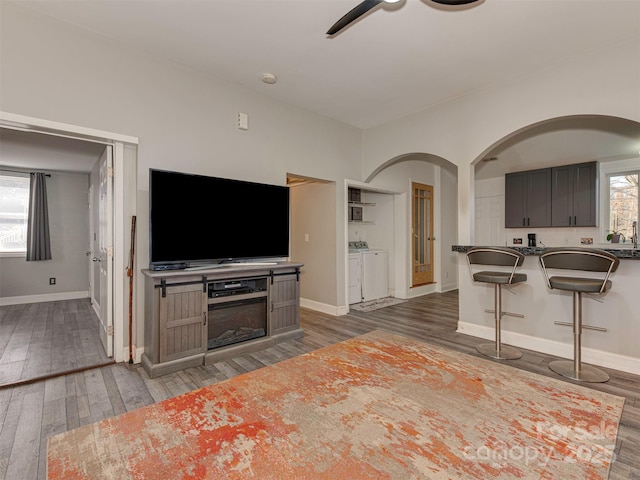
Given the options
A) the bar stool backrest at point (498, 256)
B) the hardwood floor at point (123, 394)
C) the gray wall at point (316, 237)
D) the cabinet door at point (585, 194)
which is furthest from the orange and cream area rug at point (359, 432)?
the cabinet door at point (585, 194)

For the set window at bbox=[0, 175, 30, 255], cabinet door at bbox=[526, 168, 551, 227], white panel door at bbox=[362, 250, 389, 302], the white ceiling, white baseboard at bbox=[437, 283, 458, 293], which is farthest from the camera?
white baseboard at bbox=[437, 283, 458, 293]

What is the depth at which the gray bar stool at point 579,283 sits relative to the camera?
250 cm

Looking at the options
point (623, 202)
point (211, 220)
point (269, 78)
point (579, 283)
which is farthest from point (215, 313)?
point (623, 202)

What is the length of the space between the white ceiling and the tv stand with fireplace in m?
2.08

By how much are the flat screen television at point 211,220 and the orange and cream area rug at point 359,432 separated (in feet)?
5.34

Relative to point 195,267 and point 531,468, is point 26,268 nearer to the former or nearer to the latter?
point 195,267

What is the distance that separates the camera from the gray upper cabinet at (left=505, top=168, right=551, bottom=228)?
5.76m

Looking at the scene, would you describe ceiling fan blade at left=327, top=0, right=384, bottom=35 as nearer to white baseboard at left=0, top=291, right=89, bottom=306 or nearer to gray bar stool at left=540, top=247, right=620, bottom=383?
gray bar stool at left=540, top=247, right=620, bottom=383

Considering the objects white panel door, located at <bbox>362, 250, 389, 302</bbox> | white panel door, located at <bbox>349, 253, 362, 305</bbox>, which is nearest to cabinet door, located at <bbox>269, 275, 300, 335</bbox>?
white panel door, located at <bbox>349, 253, 362, 305</bbox>

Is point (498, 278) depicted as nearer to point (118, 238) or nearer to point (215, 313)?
point (215, 313)

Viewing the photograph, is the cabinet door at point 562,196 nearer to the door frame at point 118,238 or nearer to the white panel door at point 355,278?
the white panel door at point 355,278

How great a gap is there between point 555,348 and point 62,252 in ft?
25.4

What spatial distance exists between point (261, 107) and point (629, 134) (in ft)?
16.0

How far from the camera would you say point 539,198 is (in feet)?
19.3
